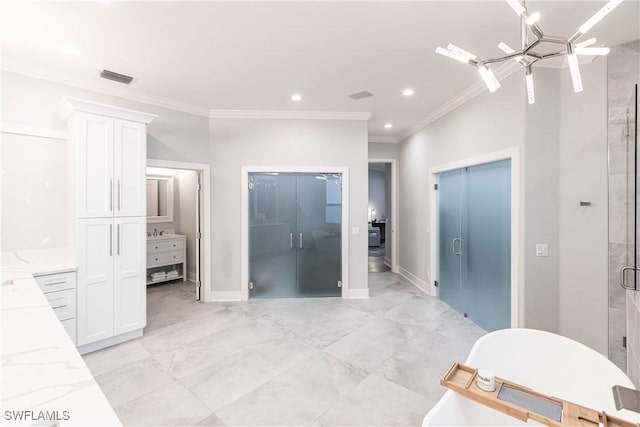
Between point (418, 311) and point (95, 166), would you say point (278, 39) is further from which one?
point (418, 311)

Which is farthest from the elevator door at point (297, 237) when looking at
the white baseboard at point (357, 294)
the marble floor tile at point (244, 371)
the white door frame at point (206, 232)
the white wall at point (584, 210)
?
the white wall at point (584, 210)

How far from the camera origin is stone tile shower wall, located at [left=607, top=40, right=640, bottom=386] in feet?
7.73

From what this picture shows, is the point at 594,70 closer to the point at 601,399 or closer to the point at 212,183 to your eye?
the point at 601,399

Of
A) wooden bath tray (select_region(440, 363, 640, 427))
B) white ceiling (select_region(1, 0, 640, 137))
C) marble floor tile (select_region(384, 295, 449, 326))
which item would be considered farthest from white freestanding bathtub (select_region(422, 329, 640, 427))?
white ceiling (select_region(1, 0, 640, 137))

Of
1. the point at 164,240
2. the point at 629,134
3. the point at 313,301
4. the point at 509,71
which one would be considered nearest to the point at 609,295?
the point at 629,134

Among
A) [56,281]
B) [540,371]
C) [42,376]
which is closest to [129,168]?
[56,281]

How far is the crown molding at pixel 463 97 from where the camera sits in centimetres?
288

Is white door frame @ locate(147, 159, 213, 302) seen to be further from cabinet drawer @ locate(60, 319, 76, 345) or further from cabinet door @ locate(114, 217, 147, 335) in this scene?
cabinet drawer @ locate(60, 319, 76, 345)

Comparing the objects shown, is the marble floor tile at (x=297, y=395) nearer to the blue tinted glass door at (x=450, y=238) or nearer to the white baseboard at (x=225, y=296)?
the white baseboard at (x=225, y=296)

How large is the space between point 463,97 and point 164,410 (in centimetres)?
448

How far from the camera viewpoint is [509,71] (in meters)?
2.90

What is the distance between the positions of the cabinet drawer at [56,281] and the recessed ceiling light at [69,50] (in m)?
2.10

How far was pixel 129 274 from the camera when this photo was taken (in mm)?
3104

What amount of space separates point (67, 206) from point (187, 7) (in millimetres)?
2493
